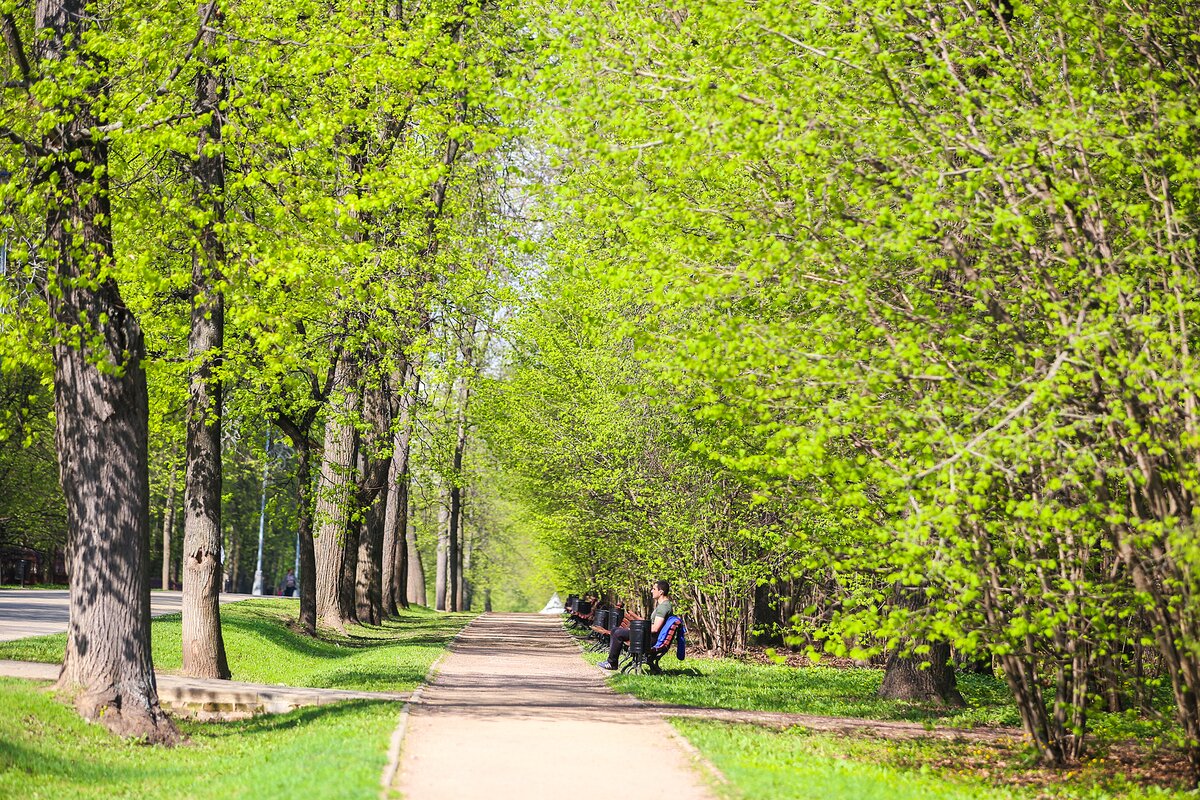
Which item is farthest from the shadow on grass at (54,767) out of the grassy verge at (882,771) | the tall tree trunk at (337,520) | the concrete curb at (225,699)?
the tall tree trunk at (337,520)

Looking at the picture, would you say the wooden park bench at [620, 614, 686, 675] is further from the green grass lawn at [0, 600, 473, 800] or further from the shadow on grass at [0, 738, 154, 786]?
the shadow on grass at [0, 738, 154, 786]

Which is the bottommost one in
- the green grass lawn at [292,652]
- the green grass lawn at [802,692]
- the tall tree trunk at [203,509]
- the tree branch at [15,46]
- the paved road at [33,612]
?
the green grass lawn at [802,692]

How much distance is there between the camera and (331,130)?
42.8 ft

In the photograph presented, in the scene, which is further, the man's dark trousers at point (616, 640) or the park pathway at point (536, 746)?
the man's dark trousers at point (616, 640)

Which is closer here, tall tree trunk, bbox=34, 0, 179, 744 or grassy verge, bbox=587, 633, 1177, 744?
tall tree trunk, bbox=34, 0, 179, 744

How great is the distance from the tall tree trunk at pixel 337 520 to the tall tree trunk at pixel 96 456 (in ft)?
31.6

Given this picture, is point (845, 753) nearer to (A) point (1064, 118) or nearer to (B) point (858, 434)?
(B) point (858, 434)

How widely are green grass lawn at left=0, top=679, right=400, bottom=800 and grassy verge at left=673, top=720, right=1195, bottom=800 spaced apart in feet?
8.78

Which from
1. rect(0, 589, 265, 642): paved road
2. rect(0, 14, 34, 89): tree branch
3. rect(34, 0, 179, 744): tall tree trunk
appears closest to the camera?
rect(34, 0, 179, 744): tall tree trunk

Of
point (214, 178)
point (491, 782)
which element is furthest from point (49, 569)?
point (491, 782)

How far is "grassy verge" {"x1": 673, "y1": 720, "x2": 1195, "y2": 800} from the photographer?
889cm

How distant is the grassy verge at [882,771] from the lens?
8.89 m

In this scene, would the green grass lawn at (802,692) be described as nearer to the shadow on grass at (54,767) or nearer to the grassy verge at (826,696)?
the grassy verge at (826,696)

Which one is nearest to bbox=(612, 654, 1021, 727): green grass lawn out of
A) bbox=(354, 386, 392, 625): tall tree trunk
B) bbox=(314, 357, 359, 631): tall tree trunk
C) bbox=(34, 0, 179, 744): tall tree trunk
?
bbox=(34, 0, 179, 744): tall tree trunk
